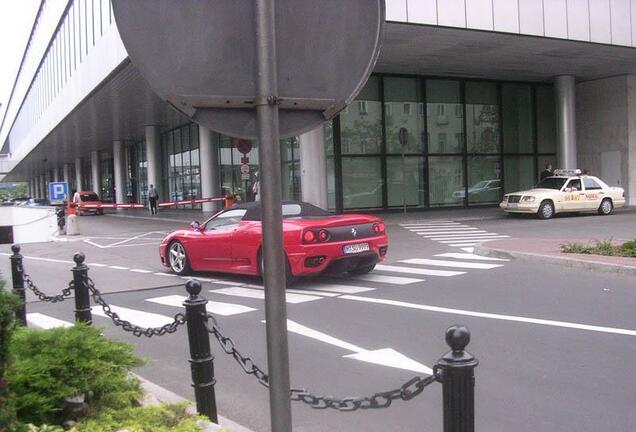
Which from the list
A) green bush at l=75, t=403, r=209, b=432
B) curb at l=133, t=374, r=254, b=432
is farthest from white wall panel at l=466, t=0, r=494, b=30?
green bush at l=75, t=403, r=209, b=432

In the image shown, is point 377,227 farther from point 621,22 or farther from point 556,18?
point 621,22

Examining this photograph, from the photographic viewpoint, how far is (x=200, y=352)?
405cm

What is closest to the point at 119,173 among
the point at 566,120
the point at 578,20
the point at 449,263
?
the point at 566,120

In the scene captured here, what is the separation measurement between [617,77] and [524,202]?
11304 millimetres

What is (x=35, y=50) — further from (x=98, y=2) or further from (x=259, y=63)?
(x=259, y=63)

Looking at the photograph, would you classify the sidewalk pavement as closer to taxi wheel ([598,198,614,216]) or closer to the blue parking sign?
taxi wheel ([598,198,614,216])

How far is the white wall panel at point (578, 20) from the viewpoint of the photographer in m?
21.6

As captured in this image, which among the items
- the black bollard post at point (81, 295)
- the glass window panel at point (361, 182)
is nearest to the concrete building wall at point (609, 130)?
the glass window panel at point (361, 182)

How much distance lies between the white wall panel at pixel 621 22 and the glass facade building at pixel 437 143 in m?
7.76

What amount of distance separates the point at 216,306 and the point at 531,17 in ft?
54.0

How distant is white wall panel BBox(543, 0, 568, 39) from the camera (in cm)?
2100

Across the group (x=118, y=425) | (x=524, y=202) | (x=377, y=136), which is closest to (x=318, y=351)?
(x=118, y=425)

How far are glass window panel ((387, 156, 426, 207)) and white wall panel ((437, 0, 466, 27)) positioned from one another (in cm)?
912

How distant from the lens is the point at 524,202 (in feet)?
75.4
